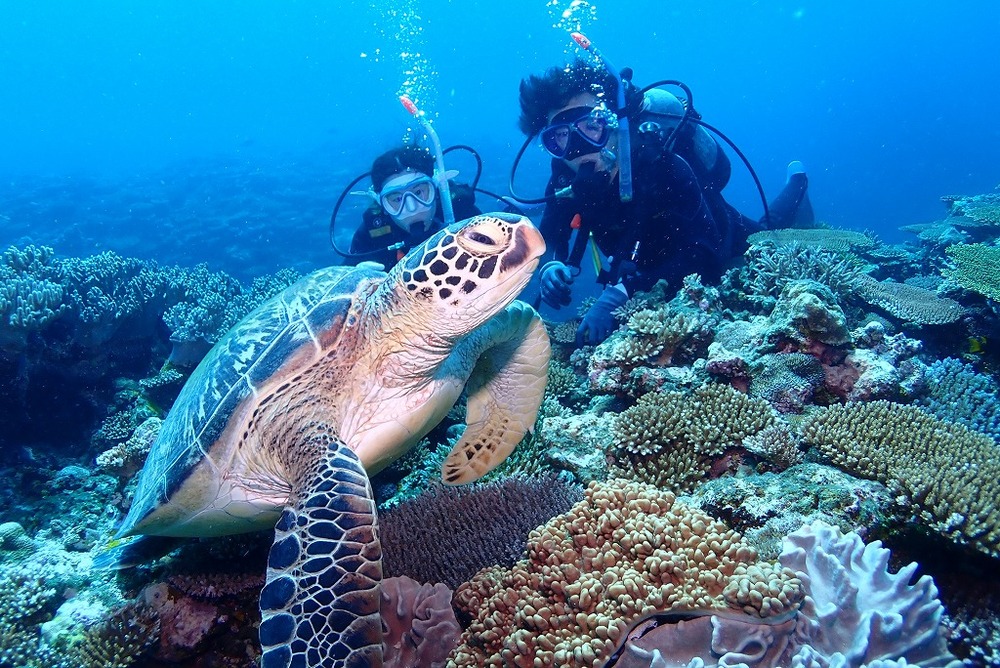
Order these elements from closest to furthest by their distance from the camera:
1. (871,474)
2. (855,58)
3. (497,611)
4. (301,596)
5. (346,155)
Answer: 1. (301,596)
2. (497,611)
3. (871,474)
4. (346,155)
5. (855,58)

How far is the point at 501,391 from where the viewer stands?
3.22 m

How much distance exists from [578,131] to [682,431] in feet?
14.5

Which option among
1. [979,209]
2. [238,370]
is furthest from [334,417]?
[979,209]

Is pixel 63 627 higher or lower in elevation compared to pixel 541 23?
lower

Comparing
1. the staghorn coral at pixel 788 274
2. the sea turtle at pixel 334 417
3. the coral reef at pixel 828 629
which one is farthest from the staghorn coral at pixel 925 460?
the staghorn coral at pixel 788 274

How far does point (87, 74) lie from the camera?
91000mm

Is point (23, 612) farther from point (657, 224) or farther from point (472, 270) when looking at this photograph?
point (657, 224)

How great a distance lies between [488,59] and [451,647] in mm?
105594

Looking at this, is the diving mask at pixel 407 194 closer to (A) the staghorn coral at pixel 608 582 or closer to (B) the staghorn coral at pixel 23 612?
(B) the staghorn coral at pixel 23 612

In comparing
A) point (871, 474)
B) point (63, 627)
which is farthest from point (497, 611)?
point (63, 627)

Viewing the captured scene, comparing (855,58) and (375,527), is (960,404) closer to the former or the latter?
(375,527)

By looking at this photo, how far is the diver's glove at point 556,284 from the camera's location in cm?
516

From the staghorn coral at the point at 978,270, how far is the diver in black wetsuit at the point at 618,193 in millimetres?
2178

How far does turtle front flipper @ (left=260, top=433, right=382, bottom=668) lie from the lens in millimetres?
1722
